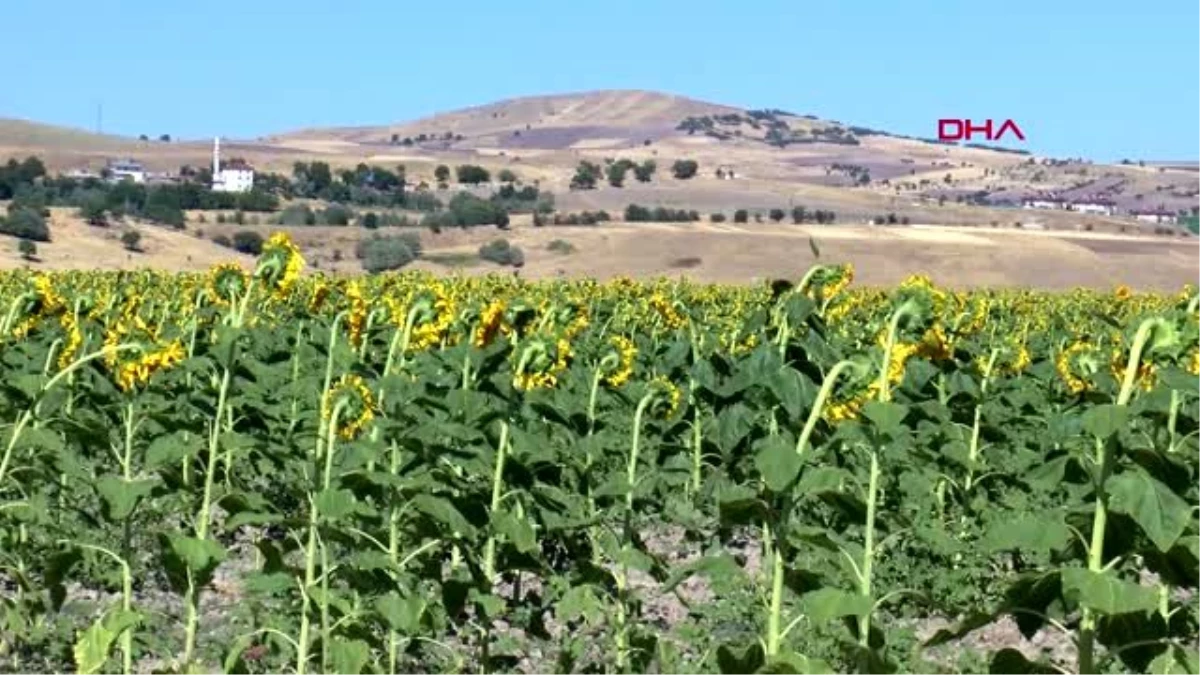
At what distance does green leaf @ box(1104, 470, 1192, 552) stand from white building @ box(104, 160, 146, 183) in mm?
120570

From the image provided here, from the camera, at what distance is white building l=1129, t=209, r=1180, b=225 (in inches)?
5051

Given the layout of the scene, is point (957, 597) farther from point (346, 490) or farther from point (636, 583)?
point (346, 490)

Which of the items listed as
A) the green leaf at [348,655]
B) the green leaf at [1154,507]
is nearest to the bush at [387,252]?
the green leaf at [348,655]

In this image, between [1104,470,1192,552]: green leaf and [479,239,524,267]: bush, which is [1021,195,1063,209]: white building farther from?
[1104,470,1192,552]: green leaf

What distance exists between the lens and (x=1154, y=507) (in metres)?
4.33

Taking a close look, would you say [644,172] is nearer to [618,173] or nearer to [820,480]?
[618,173]

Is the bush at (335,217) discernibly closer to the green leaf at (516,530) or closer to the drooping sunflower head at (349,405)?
the drooping sunflower head at (349,405)

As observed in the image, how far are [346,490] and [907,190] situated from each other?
16715 centimetres

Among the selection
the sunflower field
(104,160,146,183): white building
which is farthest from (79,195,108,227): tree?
the sunflower field

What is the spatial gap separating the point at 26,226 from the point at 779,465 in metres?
67.4

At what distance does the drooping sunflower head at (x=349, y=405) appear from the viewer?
266 inches

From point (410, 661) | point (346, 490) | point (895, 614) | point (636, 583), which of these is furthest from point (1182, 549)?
point (636, 583)

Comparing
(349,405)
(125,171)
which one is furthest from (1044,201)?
(349,405)

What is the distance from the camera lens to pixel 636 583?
11164 millimetres
